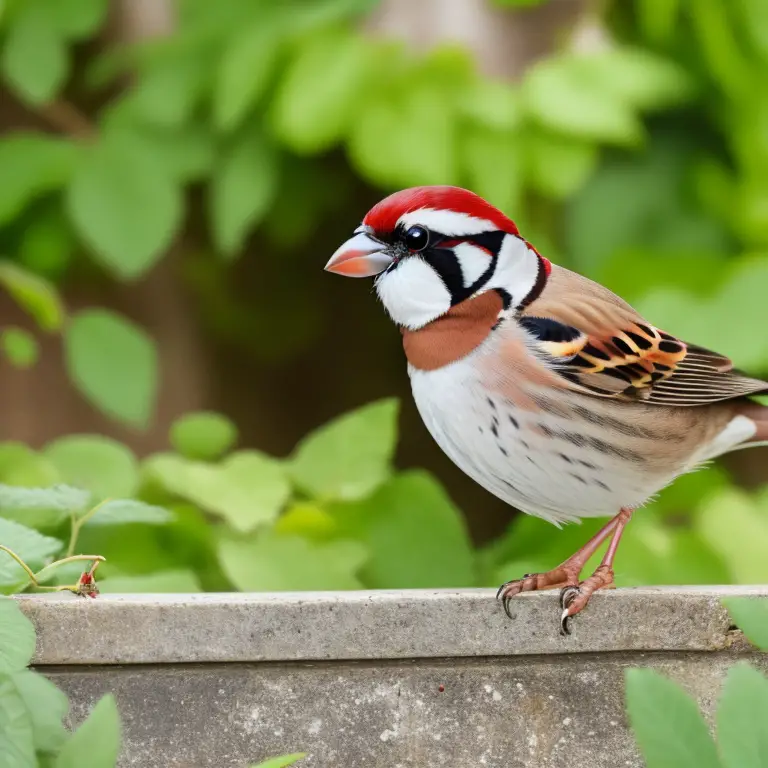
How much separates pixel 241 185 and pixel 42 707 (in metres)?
1.52

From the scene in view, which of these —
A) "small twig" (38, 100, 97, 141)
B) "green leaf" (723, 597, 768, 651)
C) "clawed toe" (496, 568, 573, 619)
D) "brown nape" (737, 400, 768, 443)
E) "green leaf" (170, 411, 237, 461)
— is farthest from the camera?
"small twig" (38, 100, 97, 141)

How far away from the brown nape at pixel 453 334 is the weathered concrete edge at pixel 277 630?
0.97 ft

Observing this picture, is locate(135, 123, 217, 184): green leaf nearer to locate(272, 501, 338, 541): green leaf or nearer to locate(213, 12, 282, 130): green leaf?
locate(213, 12, 282, 130): green leaf

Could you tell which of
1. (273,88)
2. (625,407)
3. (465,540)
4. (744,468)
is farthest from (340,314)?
(625,407)

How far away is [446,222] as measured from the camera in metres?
1.36

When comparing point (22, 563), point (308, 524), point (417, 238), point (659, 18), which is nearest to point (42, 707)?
point (22, 563)

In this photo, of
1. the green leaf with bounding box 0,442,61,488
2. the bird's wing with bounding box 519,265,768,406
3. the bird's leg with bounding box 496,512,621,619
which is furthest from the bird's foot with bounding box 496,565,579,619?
the green leaf with bounding box 0,442,61,488

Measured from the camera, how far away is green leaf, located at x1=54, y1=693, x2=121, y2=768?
3.12 feet

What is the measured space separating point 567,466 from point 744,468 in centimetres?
167

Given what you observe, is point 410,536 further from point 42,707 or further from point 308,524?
point 42,707

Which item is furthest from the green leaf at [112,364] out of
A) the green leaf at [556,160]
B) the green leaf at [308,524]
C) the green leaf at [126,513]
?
the green leaf at [126,513]

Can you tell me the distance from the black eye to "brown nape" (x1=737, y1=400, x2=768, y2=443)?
0.54 metres

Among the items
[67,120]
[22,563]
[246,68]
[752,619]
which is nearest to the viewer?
[752,619]

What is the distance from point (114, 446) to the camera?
1.88 metres
